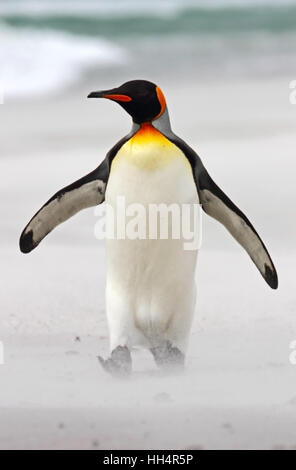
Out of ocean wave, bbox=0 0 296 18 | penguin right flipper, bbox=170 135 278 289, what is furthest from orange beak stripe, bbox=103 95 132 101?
ocean wave, bbox=0 0 296 18

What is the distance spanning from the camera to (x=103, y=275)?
4602 mm

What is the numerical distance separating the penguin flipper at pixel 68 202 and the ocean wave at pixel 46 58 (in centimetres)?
721

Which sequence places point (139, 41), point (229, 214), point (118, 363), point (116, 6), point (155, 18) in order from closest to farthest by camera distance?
point (118, 363), point (229, 214), point (139, 41), point (155, 18), point (116, 6)

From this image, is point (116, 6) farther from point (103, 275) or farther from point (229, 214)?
point (229, 214)

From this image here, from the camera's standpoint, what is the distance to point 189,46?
639 inches

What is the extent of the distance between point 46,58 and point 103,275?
8.97 m

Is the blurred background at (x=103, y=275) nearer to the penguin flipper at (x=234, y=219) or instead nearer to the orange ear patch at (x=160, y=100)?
the penguin flipper at (x=234, y=219)

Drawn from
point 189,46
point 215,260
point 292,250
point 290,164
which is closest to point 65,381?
point 215,260

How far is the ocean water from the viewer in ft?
39.7

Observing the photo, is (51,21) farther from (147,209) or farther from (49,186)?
(147,209)

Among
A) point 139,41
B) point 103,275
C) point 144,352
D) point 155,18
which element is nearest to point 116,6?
point 155,18

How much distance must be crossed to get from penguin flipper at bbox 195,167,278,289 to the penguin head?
26cm

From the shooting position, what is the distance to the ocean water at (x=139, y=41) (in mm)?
12094

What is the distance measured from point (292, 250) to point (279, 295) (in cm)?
79
